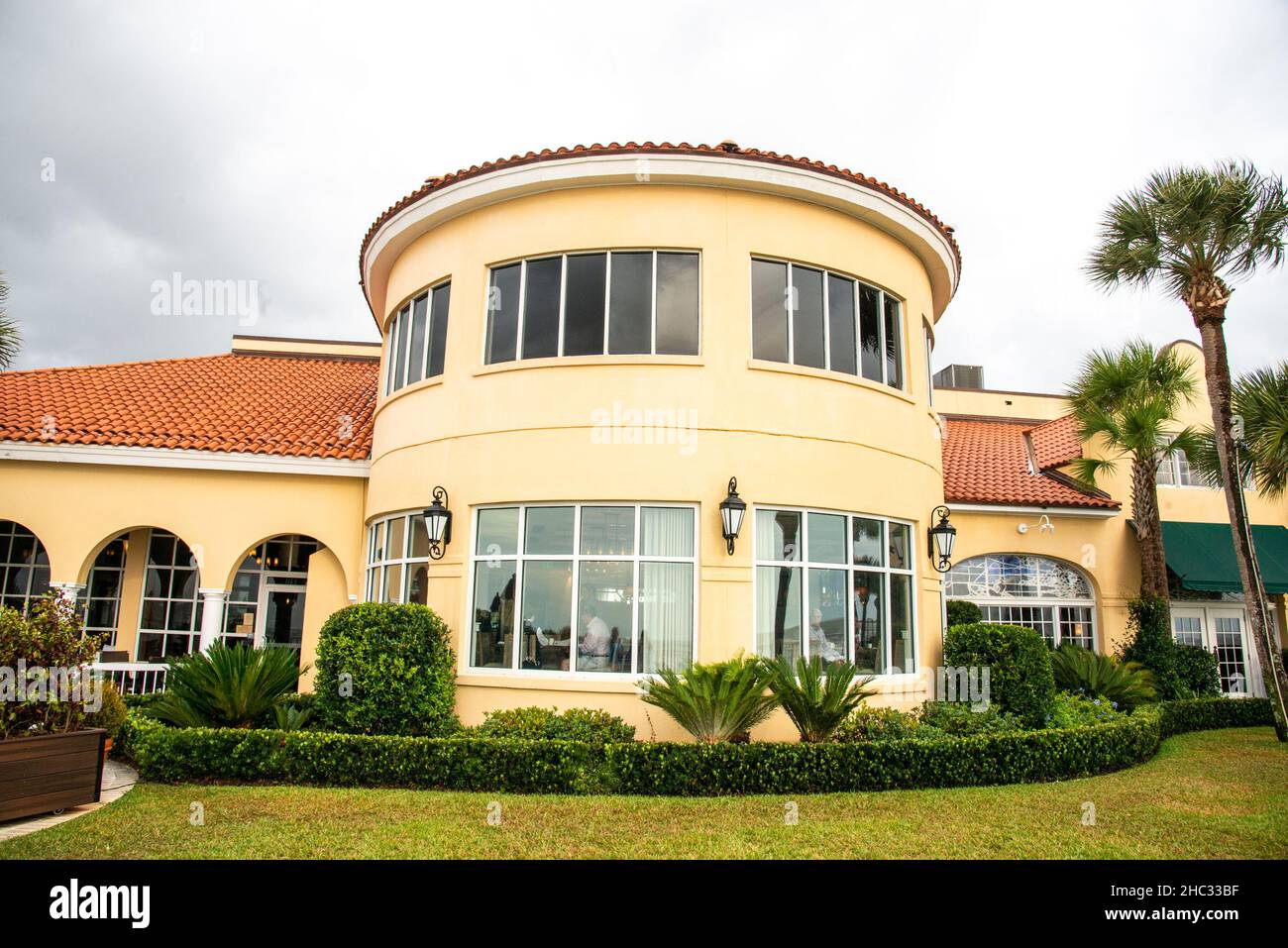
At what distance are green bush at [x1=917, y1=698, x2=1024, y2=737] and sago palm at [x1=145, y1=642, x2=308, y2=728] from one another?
9411 mm

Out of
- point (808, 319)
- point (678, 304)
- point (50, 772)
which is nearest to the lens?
point (50, 772)

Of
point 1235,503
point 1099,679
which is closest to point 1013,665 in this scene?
point 1099,679

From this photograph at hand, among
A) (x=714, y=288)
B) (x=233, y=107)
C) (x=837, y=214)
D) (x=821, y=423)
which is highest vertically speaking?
(x=233, y=107)

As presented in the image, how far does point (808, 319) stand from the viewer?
502 inches

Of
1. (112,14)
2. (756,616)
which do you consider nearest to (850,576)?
(756,616)

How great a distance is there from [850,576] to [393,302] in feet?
31.2

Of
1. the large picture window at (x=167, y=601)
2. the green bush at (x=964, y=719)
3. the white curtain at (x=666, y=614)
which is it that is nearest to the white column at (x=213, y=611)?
the large picture window at (x=167, y=601)

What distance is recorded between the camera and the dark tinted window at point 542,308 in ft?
40.9

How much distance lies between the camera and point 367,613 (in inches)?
439

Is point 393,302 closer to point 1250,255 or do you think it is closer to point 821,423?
point 821,423

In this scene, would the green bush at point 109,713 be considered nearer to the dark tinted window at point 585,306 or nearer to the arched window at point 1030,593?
the dark tinted window at point 585,306

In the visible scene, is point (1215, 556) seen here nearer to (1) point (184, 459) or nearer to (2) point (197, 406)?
(1) point (184, 459)

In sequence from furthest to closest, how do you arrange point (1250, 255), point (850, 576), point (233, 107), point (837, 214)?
point (1250, 255) → point (233, 107) → point (837, 214) → point (850, 576)

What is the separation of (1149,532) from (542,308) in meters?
15.5
